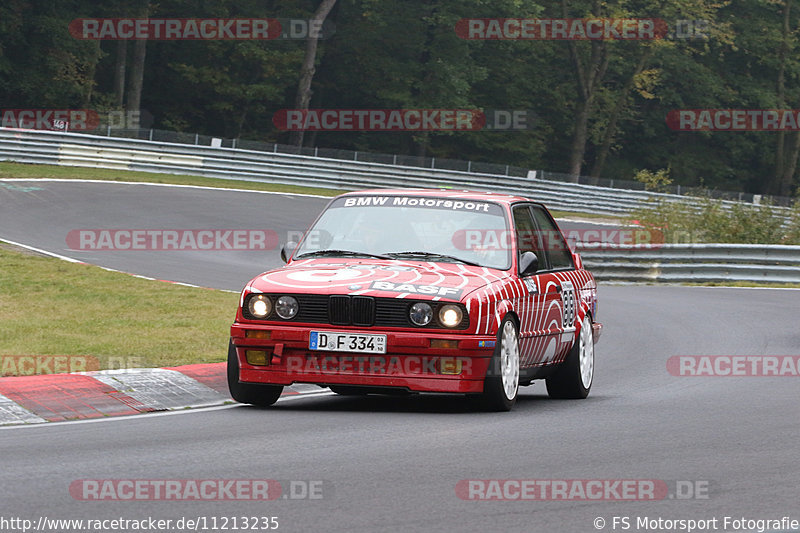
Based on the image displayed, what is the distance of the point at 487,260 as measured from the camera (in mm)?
10094

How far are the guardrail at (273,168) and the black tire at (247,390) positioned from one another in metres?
30.8

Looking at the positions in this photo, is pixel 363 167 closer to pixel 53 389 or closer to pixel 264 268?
pixel 264 268

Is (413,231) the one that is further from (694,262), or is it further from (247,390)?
(694,262)

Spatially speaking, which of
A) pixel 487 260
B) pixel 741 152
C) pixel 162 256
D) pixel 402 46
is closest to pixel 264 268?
pixel 162 256

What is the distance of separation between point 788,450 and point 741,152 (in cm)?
6500

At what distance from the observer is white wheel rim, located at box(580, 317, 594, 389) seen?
36.3ft

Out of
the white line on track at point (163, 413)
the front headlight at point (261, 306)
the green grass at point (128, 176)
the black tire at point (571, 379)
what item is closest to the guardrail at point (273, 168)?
the green grass at point (128, 176)

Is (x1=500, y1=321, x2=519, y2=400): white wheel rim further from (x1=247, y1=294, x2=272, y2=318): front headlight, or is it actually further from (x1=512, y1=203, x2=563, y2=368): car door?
(x1=247, y1=294, x2=272, y2=318): front headlight

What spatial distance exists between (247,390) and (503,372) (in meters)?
1.82

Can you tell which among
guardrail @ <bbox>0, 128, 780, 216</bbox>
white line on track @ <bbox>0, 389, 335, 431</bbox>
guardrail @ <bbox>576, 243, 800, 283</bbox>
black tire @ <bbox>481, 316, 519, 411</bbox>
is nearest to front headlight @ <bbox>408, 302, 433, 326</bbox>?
black tire @ <bbox>481, 316, 519, 411</bbox>

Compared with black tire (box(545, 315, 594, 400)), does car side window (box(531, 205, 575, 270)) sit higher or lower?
higher

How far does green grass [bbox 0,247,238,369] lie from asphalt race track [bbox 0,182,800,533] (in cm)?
202

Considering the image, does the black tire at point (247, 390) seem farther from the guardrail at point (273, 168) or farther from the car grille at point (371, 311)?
the guardrail at point (273, 168)

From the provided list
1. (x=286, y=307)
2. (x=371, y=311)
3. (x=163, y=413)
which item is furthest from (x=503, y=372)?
(x=163, y=413)
